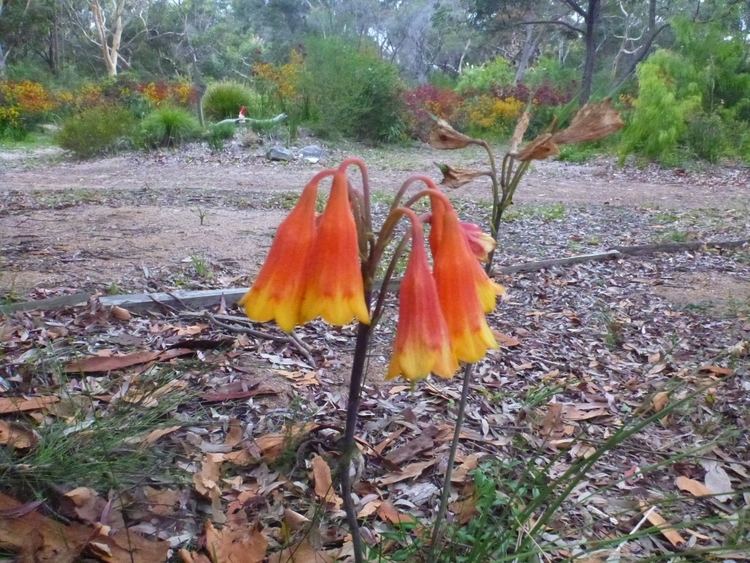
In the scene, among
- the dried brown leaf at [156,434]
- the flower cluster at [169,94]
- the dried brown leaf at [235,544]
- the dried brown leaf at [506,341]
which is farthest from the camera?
the flower cluster at [169,94]

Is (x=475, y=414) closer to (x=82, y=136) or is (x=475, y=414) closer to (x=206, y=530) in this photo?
(x=206, y=530)

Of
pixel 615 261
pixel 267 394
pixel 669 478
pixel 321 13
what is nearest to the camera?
pixel 669 478

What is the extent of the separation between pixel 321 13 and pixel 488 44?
34.4 feet

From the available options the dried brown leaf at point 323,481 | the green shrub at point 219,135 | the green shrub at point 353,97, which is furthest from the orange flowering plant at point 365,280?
the green shrub at point 353,97

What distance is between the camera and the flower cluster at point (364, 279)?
3.01 feet

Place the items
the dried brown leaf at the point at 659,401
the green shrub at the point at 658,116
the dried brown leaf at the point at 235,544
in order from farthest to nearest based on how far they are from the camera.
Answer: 1. the green shrub at the point at 658,116
2. the dried brown leaf at the point at 659,401
3. the dried brown leaf at the point at 235,544

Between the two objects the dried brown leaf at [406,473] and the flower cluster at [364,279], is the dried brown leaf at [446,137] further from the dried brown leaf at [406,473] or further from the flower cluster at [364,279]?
the dried brown leaf at [406,473]

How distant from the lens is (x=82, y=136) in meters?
12.1

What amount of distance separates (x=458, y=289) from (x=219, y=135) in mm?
12857

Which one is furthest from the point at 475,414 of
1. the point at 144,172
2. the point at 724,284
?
the point at 144,172

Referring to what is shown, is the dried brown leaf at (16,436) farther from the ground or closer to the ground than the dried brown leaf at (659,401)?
farther from the ground

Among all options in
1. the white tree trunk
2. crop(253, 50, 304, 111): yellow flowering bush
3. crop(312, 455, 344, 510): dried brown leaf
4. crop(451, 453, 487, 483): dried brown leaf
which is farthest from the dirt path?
the white tree trunk

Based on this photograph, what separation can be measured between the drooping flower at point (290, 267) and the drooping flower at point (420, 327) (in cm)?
16

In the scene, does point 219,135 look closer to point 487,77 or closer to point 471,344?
point 471,344
